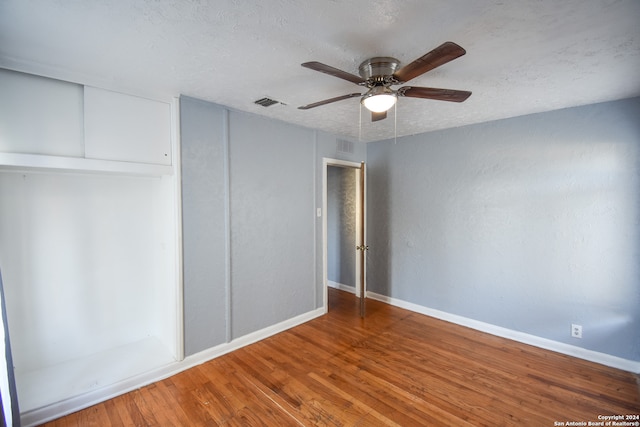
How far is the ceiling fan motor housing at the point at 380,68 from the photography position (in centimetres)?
181

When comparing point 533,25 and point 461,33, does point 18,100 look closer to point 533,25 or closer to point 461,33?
point 461,33

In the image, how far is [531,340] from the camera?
3.05m

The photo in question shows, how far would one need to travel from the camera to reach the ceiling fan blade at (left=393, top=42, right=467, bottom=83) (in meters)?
1.31

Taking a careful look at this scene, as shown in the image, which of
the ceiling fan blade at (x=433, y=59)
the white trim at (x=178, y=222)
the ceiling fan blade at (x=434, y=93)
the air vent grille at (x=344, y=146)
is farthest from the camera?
the air vent grille at (x=344, y=146)

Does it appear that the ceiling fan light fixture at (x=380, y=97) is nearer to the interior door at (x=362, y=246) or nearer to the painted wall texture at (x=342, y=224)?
the interior door at (x=362, y=246)

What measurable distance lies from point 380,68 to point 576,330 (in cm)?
317

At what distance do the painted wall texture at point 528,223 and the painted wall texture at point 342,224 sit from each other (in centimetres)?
72

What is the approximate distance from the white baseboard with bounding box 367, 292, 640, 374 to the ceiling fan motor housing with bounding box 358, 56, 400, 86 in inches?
122

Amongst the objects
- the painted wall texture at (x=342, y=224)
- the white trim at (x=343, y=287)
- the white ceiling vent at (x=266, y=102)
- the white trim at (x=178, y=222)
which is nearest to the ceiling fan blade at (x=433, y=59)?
the white ceiling vent at (x=266, y=102)

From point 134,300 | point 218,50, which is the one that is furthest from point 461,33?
point 134,300

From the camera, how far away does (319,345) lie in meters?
3.02

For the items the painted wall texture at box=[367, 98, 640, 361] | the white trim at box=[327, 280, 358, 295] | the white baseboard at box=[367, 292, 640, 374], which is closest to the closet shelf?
the painted wall texture at box=[367, 98, 640, 361]

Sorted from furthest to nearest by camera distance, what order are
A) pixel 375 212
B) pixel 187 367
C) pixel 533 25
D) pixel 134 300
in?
pixel 375 212
pixel 134 300
pixel 187 367
pixel 533 25

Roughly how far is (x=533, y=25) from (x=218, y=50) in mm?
1797
